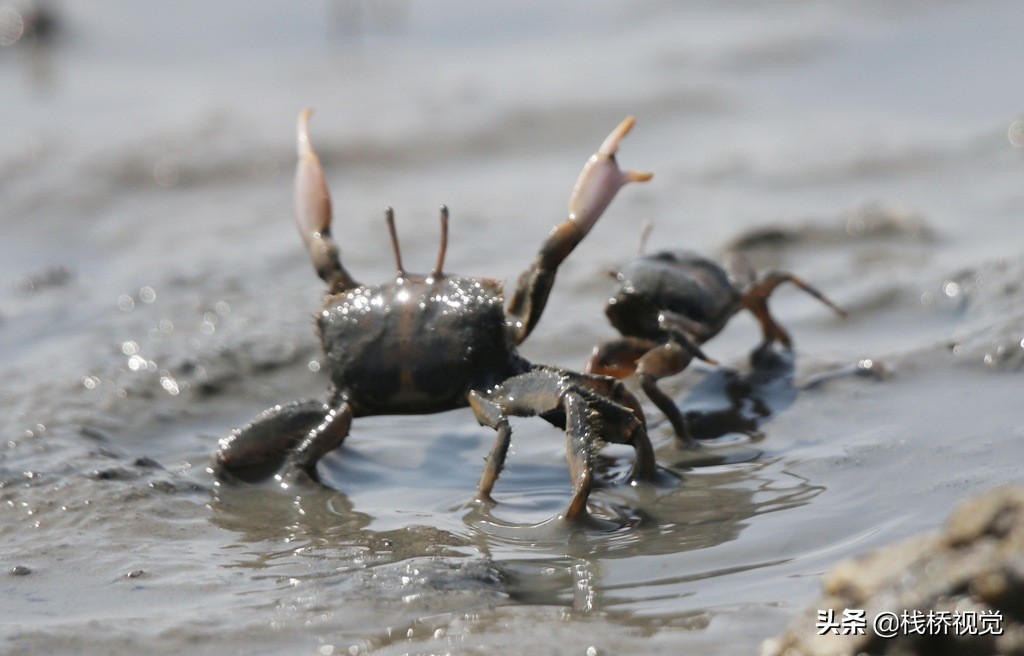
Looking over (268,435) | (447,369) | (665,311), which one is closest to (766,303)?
(665,311)

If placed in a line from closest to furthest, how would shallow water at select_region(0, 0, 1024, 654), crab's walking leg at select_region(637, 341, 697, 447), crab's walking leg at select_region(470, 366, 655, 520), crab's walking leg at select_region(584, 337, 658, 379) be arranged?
shallow water at select_region(0, 0, 1024, 654), crab's walking leg at select_region(470, 366, 655, 520), crab's walking leg at select_region(637, 341, 697, 447), crab's walking leg at select_region(584, 337, 658, 379)

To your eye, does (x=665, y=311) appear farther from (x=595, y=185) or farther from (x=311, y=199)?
(x=311, y=199)

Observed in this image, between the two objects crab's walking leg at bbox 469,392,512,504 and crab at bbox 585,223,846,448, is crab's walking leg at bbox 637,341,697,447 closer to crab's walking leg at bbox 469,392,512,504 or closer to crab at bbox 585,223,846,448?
crab at bbox 585,223,846,448

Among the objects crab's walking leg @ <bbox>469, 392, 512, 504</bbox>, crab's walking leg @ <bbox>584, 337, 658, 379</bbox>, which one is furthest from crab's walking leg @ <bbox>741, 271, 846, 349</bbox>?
crab's walking leg @ <bbox>469, 392, 512, 504</bbox>

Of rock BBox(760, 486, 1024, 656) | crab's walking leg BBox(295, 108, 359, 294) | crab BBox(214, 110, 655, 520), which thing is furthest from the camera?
crab's walking leg BBox(295, 108, 359, 294)

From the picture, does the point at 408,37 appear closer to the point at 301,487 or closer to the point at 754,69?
the point at 754,69

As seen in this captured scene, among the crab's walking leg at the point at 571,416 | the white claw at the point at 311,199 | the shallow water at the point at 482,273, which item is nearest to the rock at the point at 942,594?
the shallow water at the point at 482,273

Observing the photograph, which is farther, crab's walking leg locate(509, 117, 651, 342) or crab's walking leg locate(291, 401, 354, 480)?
crab's walking leg locate(291, 401, 354, 480)
